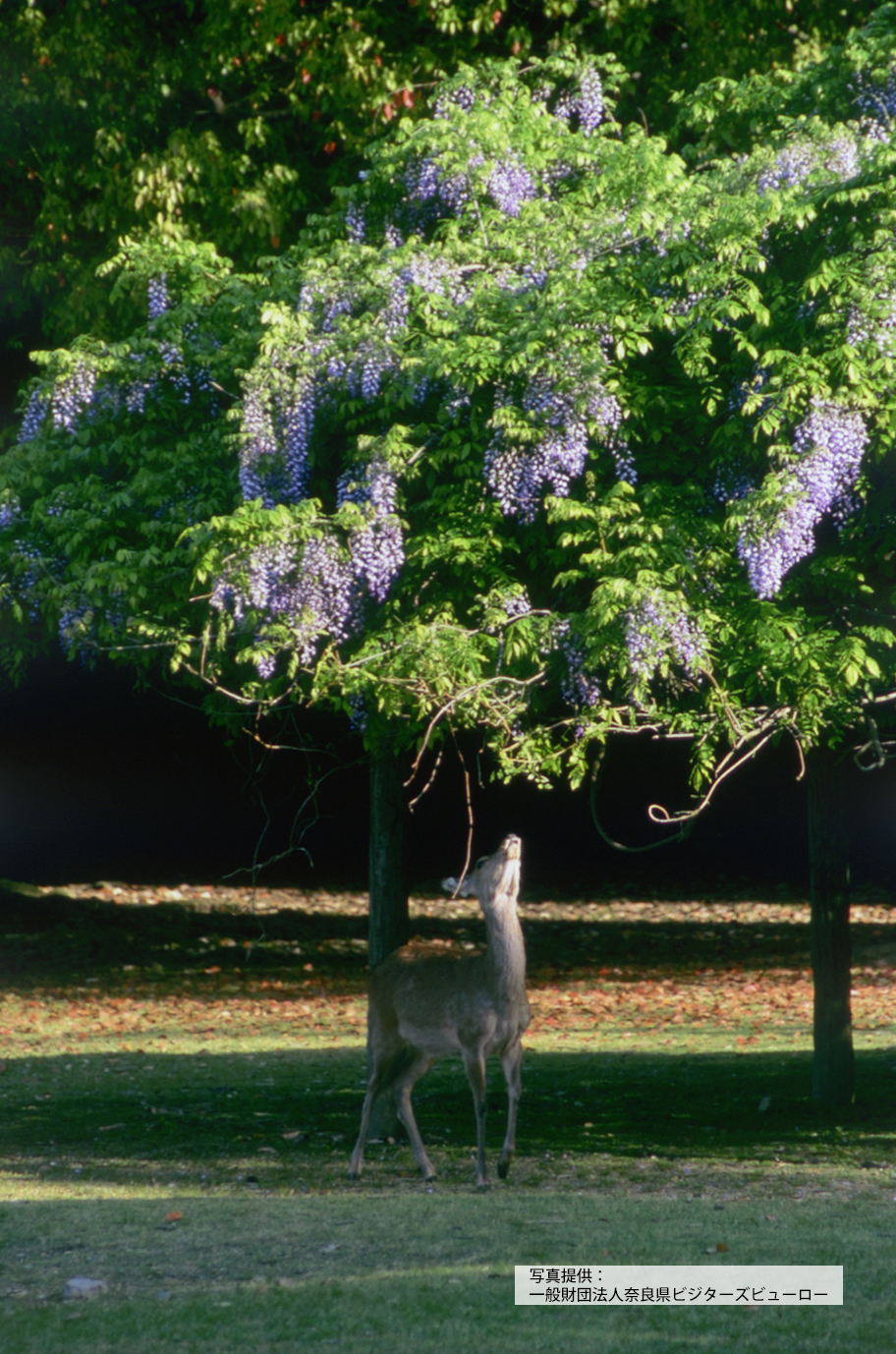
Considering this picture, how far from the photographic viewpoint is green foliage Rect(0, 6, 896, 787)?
758 centimetres

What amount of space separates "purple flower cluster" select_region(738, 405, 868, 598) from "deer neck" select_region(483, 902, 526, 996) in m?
2.32

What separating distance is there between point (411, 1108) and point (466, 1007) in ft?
3.07

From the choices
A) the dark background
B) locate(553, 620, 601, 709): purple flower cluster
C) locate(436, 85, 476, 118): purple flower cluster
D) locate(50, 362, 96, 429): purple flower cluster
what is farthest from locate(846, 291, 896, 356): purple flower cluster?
the dark background

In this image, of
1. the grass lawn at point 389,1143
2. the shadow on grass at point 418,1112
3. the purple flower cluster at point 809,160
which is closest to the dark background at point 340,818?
the grass lawn at point 389,1143

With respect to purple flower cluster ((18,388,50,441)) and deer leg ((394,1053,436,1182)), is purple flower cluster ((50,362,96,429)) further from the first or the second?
deer leg ((394,1053,436,1182))

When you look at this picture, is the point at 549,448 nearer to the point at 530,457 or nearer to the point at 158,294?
the point at 530,457

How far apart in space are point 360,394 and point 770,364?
2.43m

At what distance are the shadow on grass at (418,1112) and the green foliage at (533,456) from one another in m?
2.80

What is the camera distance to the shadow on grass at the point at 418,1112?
9398 millimetres

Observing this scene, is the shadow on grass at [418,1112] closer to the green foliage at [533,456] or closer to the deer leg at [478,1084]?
the deer leg at [478,1084]

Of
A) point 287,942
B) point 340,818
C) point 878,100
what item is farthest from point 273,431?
point 340,818

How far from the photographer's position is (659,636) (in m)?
7.36

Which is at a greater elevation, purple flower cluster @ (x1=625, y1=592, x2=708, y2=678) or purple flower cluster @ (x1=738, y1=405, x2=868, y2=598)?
purple flower cluster @ (x1=738, y1=405, x2=868, y2=598)

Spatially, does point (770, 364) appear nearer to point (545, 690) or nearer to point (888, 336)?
point (888, 336)
